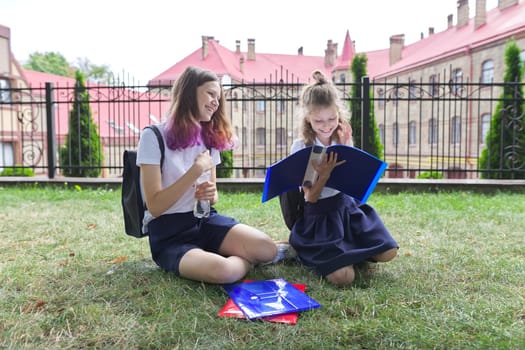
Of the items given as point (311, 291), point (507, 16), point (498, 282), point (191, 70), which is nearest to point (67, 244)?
point (191, 70)

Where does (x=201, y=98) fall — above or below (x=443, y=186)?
above

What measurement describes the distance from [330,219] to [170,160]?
0.95 meters

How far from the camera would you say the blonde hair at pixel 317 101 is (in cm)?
249

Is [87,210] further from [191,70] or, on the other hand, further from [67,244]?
[191,70]

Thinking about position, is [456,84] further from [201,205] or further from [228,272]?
[228,272]

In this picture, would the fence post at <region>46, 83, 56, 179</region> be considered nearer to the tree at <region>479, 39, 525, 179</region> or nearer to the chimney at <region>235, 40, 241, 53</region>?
the tree at <region>479, 39, 525, 179</region>

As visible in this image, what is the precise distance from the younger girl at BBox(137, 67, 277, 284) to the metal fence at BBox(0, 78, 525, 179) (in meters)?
0.60

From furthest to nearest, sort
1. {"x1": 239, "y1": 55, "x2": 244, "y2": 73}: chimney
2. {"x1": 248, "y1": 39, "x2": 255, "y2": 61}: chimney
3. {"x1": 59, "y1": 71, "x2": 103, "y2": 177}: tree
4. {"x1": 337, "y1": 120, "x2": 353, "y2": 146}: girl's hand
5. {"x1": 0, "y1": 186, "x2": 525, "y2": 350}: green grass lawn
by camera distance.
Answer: {"x1": 248, "y1": 39, "x2": 255, "y2": 61}: chimney < {"x1": 239, "y1": 55, "x2": 244, "y2": 73}: chimney < {"x1": 59, "y1": 71, "x2": 103, "y2": 177}: tree < {"x1": 337, "y1": 120, "x2": 353, "y2": 146}: girl's hand < {"x1": 0, "y1": 186, "x2": 525, "y2": 350}: green grass lawn

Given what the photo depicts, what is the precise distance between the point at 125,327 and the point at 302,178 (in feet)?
3.94

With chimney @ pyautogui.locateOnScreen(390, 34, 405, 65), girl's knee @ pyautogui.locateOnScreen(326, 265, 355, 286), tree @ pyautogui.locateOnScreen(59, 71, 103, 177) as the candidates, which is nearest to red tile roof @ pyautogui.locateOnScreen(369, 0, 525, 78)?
chimney @ pyautogui.locateOnScreen(390, 34, 405, 65)

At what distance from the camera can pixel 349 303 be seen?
1979 mm

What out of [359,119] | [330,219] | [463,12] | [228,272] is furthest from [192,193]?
[463,12]

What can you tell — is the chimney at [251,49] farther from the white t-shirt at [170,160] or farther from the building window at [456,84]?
the white t-shirt at [170,160]

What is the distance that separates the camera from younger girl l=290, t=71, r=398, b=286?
2350 millimetres
